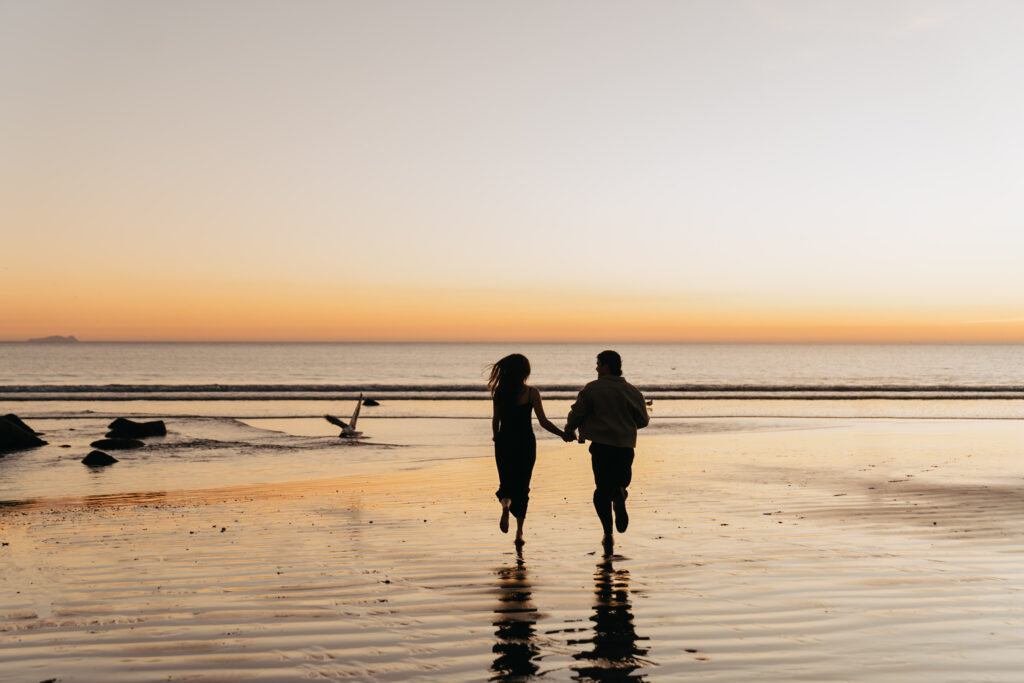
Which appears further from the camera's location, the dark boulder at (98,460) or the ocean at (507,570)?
the dark boulder at (98,460)

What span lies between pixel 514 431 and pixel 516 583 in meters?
2.10

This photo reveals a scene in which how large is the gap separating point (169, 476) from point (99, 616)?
9.54 meters

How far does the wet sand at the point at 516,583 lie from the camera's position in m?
4.97

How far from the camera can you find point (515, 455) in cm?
859

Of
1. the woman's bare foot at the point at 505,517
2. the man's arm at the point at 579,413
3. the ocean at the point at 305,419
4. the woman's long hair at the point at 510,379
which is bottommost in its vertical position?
the ocean at the point at 305,419

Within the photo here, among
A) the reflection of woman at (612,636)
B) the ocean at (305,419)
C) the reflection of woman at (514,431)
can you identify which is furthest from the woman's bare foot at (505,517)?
the ocean at (305,419)

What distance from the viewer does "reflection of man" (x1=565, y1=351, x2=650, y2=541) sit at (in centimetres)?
837

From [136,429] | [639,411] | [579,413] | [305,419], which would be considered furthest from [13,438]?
[639,411]

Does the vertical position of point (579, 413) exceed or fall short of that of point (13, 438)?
it exceeds it

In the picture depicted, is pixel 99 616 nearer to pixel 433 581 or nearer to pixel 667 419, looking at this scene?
pixel 433 581

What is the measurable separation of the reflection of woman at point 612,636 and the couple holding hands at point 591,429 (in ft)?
4.57

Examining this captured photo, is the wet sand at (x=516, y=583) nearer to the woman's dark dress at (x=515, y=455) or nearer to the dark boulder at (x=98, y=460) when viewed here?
the woman's dark dress at (x=515, y=455)

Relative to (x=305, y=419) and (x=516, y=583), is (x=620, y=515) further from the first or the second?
(x=305, y=419)

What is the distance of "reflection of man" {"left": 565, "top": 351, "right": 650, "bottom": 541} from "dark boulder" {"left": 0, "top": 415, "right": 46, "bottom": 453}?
16290 mm
